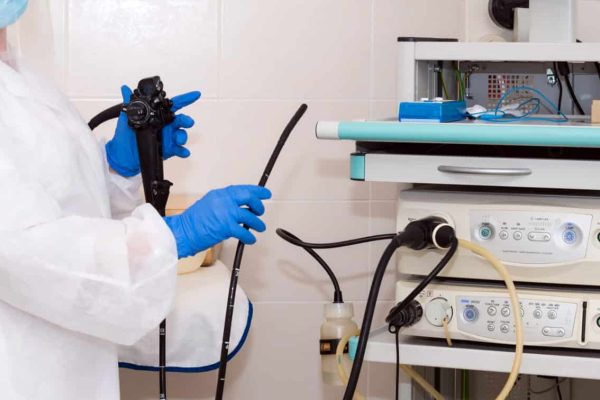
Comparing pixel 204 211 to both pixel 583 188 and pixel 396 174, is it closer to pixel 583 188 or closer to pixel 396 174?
pixel 396 174

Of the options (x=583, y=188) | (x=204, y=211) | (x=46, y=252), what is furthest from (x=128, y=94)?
(x=583, y=188)

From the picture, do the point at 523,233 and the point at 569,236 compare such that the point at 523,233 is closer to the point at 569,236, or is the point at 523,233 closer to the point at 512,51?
the point at 569,236

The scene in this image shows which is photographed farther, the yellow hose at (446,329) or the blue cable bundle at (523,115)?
the blue cable bundle at (523,115)

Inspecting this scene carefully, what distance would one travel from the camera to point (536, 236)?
1.39 m

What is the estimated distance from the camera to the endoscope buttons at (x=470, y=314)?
1.41 metres

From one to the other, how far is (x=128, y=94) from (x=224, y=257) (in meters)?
0.65

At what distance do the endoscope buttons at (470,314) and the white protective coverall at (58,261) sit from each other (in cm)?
47

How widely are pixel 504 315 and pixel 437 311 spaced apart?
106 mm

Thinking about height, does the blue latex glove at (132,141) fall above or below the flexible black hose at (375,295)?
above

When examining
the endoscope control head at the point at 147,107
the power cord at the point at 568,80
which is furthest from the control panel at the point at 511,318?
the power cord at the point at 568,80

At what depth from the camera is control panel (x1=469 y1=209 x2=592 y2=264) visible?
4.51ft

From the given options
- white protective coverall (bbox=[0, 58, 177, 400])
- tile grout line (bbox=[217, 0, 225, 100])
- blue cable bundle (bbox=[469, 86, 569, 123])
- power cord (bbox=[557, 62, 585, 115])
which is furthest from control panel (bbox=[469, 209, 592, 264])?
tile grout line (bbox=[217, 0, 225, 100])

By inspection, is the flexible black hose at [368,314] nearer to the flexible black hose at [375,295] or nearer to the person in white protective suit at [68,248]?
the flexible black hose at [375,295]

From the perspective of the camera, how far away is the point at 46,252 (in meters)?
1.24
